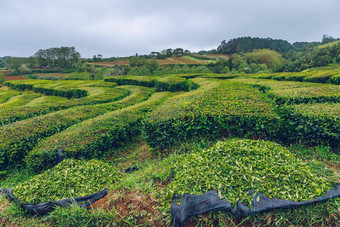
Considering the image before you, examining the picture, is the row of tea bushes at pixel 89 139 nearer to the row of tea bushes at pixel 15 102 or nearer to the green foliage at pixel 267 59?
the row of tea bushes at pixel 15 102

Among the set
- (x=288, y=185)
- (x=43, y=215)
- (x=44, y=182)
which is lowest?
(x=43, y=215)

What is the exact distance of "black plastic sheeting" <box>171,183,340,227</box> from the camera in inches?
91.7

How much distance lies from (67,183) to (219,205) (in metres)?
2.65

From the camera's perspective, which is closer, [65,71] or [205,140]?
[205,140]

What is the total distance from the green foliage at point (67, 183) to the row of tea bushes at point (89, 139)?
1181 mm

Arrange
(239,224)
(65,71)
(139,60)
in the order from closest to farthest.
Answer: (239,224)
(139,60)
(65,71)

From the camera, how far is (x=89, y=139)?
17.9 feet

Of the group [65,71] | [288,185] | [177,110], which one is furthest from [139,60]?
[288,185]

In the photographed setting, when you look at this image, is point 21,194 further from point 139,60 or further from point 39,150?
point 139,60

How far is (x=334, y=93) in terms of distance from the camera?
5.91m

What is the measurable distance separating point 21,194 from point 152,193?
231 cm

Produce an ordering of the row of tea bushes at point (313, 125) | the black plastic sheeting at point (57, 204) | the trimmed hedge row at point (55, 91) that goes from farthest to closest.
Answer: the trimmed hedge row at point (55, 91) < the row of tea bushes at point (313, 125) < the black plastic sheeting at point (57, 204)

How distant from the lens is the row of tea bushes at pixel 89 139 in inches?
200

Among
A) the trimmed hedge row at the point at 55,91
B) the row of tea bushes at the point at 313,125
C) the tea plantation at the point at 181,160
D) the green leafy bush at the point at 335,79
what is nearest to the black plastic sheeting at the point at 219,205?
the tea plantation at the point at 181,160
